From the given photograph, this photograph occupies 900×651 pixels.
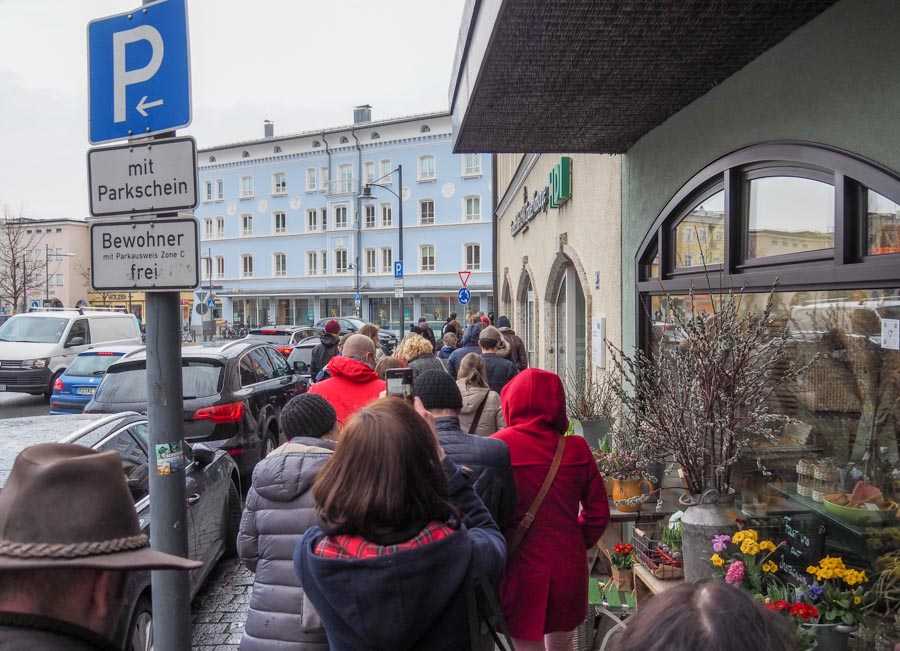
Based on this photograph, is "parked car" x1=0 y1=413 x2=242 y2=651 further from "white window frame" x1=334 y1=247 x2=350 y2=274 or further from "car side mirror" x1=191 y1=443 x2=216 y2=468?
"white window frame" x1=334 y1=247 x2=350 y2=274

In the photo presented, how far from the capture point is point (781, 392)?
14.4 feet

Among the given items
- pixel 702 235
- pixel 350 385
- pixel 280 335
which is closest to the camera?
pixel 350 385

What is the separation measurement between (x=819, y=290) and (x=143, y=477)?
4.25m

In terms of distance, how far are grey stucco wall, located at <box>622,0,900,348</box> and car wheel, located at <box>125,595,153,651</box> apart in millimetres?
4304

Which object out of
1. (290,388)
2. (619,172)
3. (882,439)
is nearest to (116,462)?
(882,439)

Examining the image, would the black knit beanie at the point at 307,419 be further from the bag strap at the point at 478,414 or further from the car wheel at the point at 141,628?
the bag strap at the point at 478,414

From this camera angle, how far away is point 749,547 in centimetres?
324

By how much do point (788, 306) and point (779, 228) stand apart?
0.50m

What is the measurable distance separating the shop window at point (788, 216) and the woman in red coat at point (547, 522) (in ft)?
5.89

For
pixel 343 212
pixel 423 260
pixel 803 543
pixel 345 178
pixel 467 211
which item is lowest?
pixel 803 543

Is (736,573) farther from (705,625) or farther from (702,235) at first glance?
(702,235)

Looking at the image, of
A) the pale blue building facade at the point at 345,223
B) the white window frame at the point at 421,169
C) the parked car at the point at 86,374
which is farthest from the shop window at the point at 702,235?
the white window frame at the point at 421,169

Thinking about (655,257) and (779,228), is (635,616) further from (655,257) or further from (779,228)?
(655,257)

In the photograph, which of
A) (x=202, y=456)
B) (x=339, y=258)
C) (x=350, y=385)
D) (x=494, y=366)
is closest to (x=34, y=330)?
(x=202, y=456)
